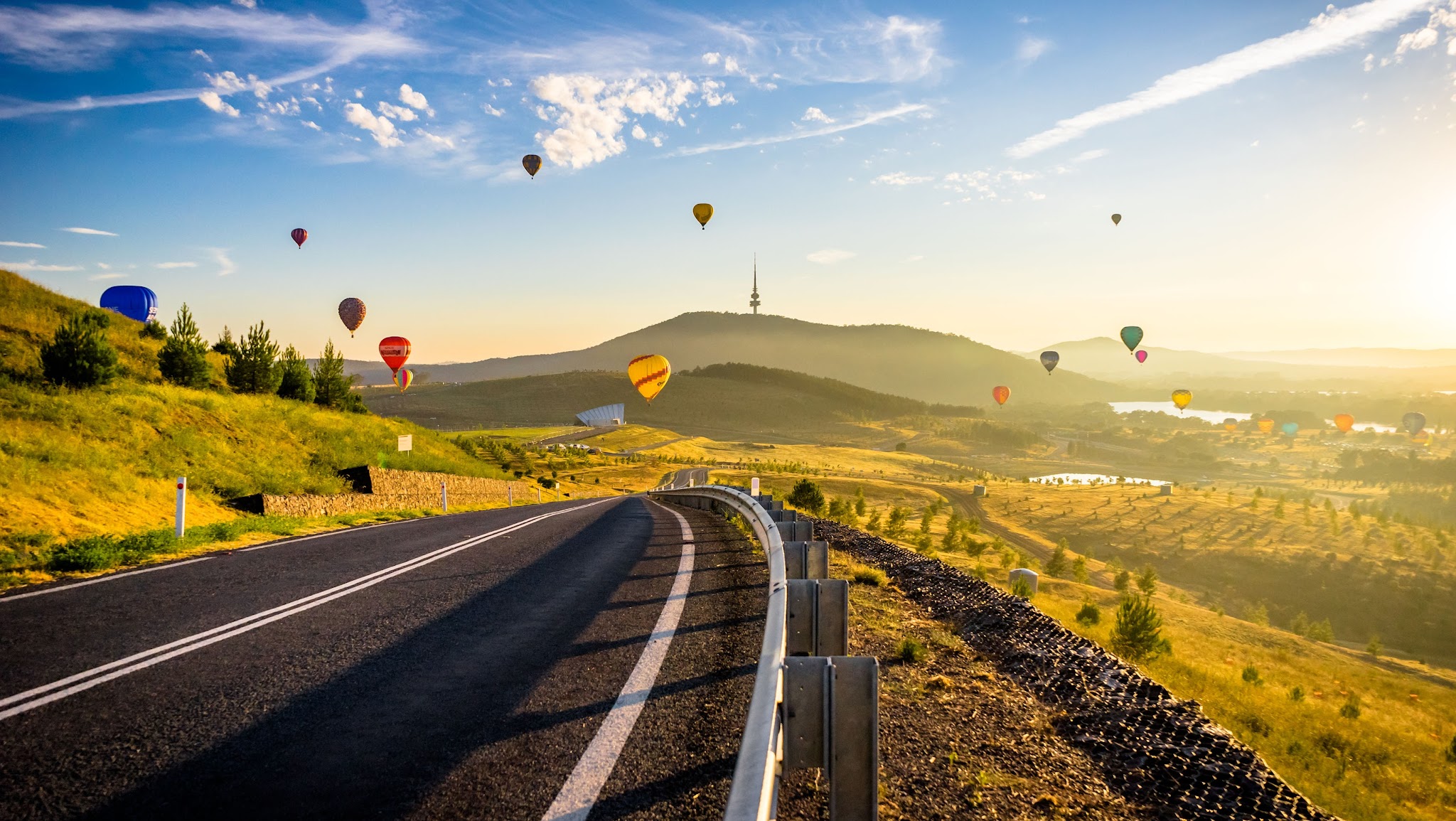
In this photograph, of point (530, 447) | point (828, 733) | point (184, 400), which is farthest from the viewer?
point (530, 447)

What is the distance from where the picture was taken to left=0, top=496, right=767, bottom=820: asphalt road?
3.30 m

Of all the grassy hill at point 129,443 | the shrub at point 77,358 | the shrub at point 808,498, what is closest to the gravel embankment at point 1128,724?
the grassy hill at point 129,443

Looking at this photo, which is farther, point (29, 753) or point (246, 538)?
point (246, 538)

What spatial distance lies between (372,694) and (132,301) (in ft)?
134

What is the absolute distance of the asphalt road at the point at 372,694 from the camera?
3299 millimetres

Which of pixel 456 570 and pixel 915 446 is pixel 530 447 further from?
pixel 915 446

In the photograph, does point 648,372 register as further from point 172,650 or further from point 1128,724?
point 1128,724

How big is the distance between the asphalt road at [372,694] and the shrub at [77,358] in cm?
1326

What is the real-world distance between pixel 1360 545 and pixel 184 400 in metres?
78.1

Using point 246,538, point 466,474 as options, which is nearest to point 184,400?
point 246,538

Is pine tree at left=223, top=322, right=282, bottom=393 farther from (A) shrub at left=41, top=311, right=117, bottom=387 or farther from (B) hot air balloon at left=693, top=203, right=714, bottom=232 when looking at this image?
(B) hot air balloon at left=693, top=203, right=714, bottom=232

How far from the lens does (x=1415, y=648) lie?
41.0m

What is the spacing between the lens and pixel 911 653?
598 centimetres

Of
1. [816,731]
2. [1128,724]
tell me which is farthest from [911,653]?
[816,731]
